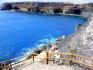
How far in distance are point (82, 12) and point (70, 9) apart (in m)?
11.7

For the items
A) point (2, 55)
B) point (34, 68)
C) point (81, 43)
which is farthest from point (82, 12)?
point (34, 68)

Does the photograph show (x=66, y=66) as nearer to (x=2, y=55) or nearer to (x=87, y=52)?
(x=87, y=52)

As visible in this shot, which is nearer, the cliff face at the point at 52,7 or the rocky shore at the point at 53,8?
the rocky shore at the point at 53,8

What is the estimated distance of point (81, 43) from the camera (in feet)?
94.8

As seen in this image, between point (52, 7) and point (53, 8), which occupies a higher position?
point (52, 7)

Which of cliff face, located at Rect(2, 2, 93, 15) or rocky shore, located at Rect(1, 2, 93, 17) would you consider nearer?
rocky shore, located at Rect(1, 2, 93, 17)

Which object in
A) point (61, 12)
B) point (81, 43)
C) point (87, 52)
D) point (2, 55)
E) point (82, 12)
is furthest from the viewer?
point (61, 12)

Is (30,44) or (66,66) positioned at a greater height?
(66,66)

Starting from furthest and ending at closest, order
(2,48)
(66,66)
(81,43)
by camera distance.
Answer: (2,48) < (81,43) < (66,66)

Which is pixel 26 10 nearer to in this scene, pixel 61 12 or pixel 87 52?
pixel 61 12

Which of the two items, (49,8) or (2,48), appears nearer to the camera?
(2,48)

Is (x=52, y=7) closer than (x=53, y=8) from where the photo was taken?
No

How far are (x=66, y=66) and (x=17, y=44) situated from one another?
41.3m

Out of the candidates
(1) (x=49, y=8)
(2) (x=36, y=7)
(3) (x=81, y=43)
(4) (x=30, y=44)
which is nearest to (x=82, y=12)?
(1) (x=49, y=8)
